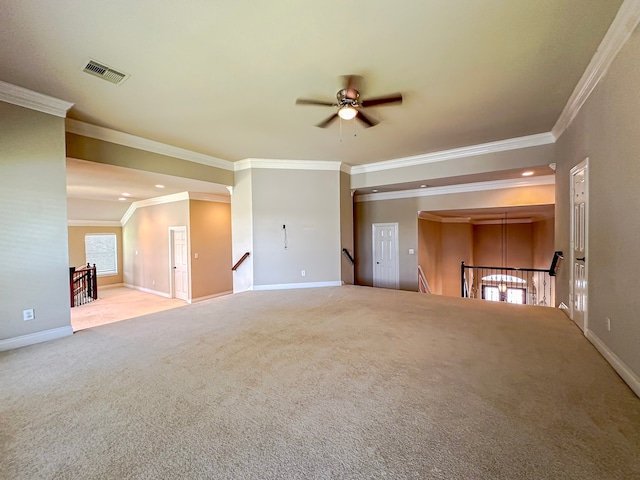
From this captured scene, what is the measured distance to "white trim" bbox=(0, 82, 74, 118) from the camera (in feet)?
9.61

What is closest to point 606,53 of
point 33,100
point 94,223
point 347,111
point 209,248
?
point 347,111

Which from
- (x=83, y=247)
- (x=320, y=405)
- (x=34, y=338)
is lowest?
(x=320, y=405)

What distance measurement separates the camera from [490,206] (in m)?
6.45

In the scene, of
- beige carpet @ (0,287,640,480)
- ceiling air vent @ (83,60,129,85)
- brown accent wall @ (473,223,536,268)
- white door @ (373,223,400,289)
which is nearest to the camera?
beige carpet @ (0,287,640,480)

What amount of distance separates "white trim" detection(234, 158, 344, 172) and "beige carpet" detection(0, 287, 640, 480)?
3638 mm

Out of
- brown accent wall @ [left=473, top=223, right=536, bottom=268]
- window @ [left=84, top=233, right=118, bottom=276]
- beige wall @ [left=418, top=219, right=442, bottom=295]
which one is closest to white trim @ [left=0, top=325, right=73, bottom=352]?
beige wall @ [left=418, top=219, right=442, bottom=295]

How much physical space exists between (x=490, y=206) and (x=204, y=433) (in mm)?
6925

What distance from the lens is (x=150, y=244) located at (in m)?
9.29

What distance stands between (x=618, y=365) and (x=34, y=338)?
583 cm

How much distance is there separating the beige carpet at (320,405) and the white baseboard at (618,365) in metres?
0.06

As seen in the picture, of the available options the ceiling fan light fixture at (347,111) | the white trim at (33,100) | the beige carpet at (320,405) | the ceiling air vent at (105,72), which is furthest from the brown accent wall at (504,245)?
the white trim at (33,100)

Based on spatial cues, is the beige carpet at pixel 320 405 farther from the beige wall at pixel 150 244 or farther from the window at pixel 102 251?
the window at pixel 102 251

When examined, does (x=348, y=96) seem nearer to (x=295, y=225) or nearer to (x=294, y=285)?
(x=295, y=225)

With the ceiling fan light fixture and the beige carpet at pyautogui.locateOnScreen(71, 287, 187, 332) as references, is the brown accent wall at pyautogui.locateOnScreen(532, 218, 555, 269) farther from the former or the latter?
the beige carpet at pyautogui.locateOnScreen(71, 287, 187, 332)
